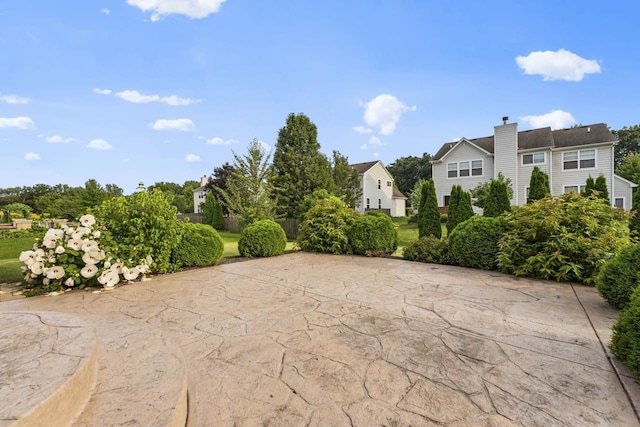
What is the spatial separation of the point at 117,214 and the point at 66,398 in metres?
4.52

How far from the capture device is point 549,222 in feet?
16.2

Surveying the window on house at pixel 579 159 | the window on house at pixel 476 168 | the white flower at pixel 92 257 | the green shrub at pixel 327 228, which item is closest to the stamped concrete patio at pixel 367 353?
the white flower at pixel 92 257

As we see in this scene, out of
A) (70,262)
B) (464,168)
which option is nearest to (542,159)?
(464,168)

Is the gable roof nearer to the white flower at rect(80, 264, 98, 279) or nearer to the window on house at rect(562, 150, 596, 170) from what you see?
the window on house at rect(562, 150, 596, 170)

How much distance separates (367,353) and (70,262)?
193 inches

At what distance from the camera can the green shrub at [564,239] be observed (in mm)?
4645

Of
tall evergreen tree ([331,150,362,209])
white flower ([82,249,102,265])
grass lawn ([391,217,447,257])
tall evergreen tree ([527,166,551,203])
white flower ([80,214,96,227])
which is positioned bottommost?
grass lawn ([391,217,447,257])

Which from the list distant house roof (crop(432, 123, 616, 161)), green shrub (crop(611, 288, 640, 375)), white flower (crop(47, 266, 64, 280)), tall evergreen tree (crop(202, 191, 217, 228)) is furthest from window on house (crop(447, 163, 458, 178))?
white flower (crop(47, 266, 64, 280))

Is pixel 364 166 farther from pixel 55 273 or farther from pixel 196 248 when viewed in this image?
pixel 55 273

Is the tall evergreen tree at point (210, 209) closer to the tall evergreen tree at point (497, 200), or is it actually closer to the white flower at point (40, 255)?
the white flower at point (40, 255)

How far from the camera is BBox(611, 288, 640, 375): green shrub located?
1944 mm

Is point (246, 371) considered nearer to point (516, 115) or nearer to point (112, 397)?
point (112, 397)

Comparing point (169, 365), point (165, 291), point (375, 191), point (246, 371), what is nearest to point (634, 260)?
point (246, 371)

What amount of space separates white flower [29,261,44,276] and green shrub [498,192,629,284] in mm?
7726
